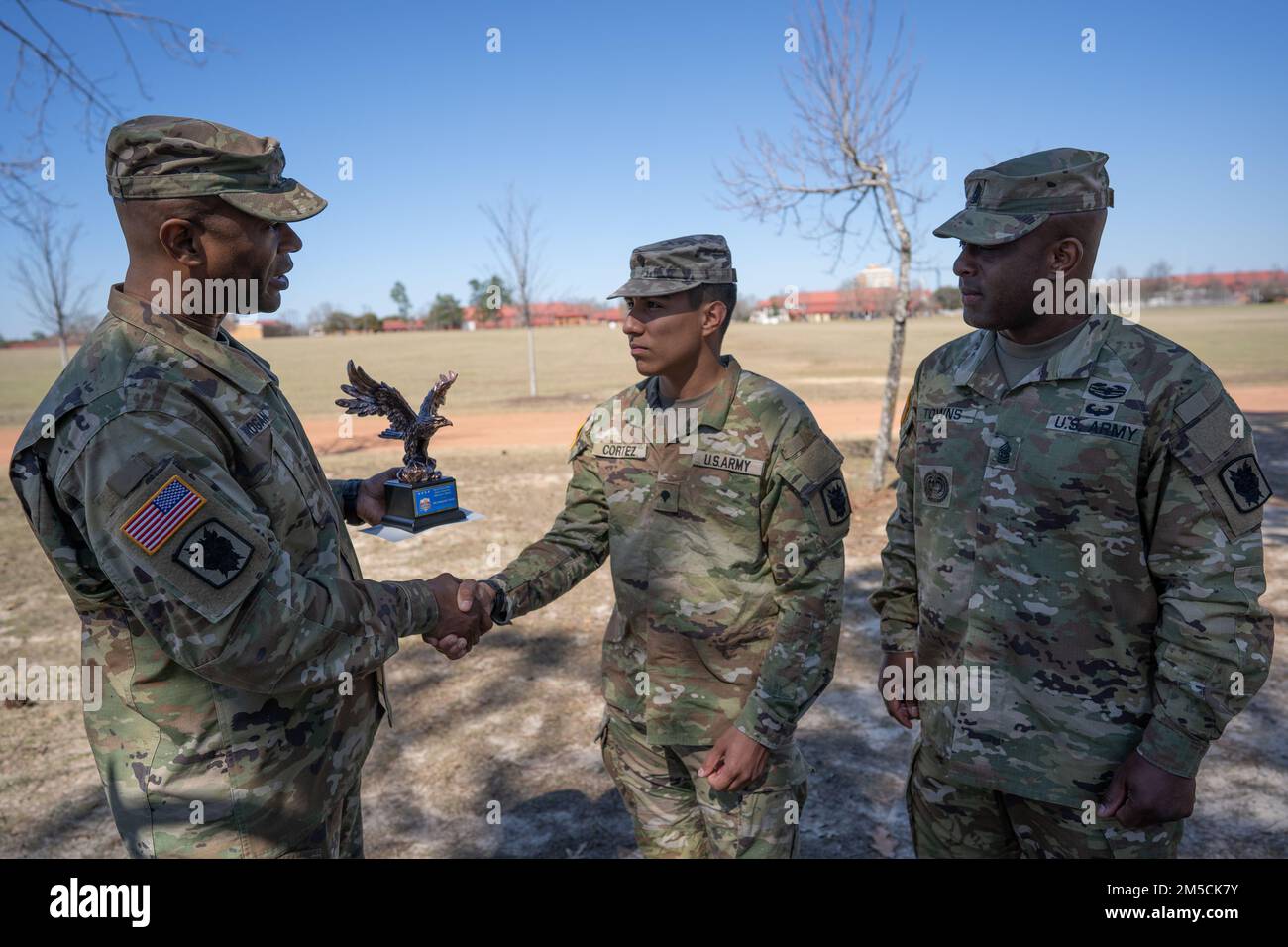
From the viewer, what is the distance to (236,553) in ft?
6.71

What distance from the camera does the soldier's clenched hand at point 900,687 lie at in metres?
3.08

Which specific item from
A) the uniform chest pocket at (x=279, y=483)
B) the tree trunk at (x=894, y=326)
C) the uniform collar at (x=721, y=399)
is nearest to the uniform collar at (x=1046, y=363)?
the uniform collar at (x=721, y=399)

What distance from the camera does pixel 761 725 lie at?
2666 millimetres

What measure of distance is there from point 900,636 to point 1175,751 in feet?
3.28

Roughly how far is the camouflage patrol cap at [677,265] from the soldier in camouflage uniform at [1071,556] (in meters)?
0.76

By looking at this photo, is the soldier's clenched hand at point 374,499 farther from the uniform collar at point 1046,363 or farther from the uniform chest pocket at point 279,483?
the uniform collar at point 1046,363

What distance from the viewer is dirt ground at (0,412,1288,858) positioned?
4027 mm

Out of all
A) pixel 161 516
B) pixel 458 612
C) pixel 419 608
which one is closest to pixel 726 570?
pixel 458 612

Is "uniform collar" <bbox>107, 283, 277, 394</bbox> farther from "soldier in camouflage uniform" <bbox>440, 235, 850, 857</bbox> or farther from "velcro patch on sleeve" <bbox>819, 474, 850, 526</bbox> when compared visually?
"velcro patch on sleeve" <bbox>819, 474, 850, 526</bbox>

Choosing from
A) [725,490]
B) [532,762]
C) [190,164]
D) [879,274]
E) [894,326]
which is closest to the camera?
[190,164]

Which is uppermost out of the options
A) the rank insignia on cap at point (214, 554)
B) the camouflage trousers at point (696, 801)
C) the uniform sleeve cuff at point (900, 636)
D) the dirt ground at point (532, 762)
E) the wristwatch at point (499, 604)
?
the rank insignia on cap at point (214, 554)

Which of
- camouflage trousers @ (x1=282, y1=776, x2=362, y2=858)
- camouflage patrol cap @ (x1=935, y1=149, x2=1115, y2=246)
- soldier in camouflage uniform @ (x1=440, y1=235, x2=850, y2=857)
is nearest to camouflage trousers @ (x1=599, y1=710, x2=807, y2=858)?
soldier in camouflage uniform @ (x1=440, y1=235, x2=850, y2=857)

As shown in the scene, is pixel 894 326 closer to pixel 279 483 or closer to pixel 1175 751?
pixel 1175 751

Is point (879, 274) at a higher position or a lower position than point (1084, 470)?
higher
